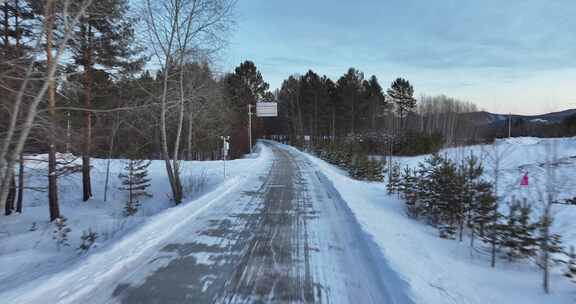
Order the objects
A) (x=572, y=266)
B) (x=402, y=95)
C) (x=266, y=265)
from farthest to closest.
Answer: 1. (x=402, y=95)
2. (x=266, y=265)
3. (x=572, y=266)

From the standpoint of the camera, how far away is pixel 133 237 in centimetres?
535

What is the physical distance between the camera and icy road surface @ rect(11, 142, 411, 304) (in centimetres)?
360

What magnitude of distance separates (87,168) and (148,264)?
45.5 ft

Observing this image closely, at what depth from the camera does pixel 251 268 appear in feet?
14.5

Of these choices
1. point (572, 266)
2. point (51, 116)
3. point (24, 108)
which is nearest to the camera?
point (572, 266)

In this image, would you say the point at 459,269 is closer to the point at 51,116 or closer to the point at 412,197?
the point at 412,197

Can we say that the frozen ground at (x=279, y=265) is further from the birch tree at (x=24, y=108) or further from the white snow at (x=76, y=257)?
the birch tree at (x=24, y=108)

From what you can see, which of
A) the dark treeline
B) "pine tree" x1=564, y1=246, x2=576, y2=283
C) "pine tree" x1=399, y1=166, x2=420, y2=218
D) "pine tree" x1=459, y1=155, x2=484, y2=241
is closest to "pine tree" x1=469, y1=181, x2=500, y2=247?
"pine tree" x1=459, y1=155, x2=484, y2=241

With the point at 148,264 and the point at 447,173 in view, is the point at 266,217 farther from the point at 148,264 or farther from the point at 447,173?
the point at 447,173

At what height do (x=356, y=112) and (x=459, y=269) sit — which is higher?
(x=356, y=112)

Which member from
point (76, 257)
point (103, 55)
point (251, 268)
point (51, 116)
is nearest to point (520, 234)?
point (251, 268)

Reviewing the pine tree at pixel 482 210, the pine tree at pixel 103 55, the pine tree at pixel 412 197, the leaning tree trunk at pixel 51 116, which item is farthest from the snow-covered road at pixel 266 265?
the pine tree at pixel 103 55

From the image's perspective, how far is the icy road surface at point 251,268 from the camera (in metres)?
3.60

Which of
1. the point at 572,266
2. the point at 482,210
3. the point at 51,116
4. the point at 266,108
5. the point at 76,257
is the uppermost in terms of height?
the point at 266,108
